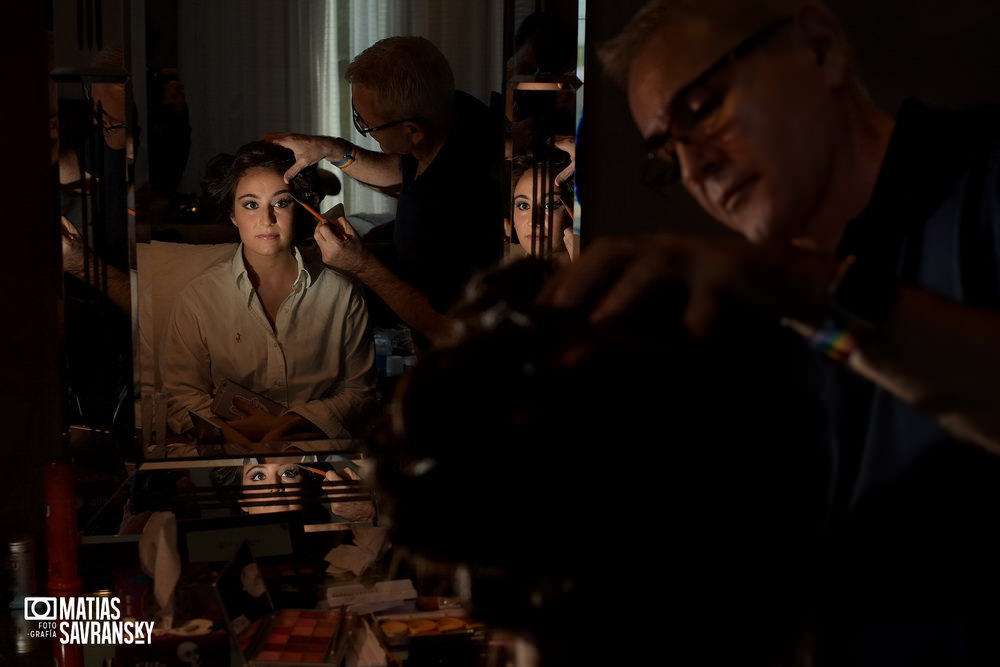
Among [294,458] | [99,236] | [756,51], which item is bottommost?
[294,458]

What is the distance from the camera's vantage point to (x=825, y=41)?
84 centimetres

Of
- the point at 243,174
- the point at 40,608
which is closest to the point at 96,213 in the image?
the point at 243,174

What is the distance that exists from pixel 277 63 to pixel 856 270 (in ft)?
3.83

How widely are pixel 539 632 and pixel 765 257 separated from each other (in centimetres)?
28

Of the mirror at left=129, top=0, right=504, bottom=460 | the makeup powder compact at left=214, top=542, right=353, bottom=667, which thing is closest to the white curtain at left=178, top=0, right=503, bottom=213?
the mirror at left=129, top=0, right=504, bottom=460

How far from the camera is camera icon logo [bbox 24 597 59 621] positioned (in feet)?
4.62

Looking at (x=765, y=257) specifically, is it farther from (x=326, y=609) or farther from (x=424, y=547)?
(x=326, y=609)

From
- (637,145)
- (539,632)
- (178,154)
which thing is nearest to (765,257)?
(539,632)

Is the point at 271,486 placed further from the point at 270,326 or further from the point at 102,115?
the point at 102,115

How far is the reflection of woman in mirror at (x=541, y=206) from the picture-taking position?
157cm

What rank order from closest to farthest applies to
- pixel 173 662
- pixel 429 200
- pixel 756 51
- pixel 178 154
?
1. pixel 756 51
2. pixel 173 662
3. pixel 178 154
4. pixel 429 200

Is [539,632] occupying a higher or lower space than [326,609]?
higher

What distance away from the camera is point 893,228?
766 mm

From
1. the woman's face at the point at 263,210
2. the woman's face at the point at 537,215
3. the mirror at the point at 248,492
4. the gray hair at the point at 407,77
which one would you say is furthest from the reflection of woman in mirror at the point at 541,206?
the mirror at the point at 248,492
